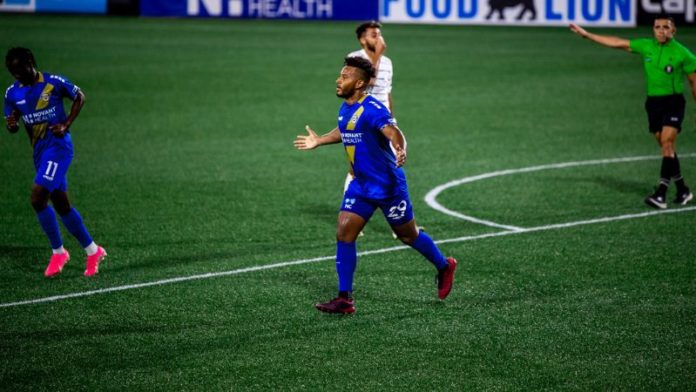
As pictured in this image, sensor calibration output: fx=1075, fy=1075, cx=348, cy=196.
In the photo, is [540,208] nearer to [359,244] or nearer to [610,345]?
[359,244]

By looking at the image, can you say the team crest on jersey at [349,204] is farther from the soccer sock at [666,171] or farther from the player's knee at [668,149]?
the player's knee at [668,149]

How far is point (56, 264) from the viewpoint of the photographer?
10.2 metres

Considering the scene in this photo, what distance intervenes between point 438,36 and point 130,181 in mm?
21249

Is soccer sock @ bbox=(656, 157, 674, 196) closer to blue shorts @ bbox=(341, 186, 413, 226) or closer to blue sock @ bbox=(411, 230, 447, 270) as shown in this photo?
blue sock @ bbox=(411, 230, 447, 270)

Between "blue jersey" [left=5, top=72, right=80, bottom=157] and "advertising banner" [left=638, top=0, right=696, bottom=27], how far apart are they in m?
28.6

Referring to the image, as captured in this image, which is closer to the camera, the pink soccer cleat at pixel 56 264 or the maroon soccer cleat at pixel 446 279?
the maroon soccer cleat at pixel 446 279

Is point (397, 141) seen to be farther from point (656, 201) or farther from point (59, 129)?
point (656, 201)

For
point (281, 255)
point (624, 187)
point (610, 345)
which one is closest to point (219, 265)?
point (281, 255)

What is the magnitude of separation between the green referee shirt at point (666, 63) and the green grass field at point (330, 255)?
1453 mm

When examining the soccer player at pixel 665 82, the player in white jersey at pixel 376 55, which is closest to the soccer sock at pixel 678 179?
the soccer player at pixel 665 82

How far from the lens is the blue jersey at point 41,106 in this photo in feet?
33.0

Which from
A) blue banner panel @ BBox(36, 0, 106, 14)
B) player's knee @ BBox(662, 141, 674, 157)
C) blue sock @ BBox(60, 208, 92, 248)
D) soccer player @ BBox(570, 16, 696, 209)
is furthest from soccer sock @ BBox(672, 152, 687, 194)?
blue banner panel @ BBox(36, 0, 106, 14)

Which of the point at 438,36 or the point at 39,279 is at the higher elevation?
the point at 438,36

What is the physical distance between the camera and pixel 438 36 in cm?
3450
